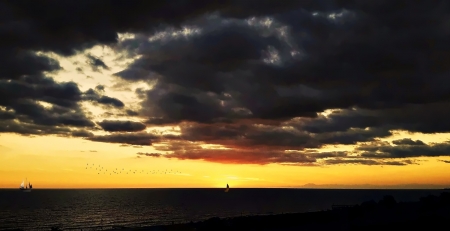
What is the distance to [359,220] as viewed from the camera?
194ft

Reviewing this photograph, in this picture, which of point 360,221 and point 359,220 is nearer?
point 360,221

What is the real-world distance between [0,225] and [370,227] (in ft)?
409

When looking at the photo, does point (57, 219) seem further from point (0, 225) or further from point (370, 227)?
point (370, 227)

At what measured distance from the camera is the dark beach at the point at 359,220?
43.8 meters

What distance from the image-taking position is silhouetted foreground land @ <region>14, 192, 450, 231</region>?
43.4 meters

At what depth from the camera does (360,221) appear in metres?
57.3

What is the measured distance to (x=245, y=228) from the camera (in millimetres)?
59344

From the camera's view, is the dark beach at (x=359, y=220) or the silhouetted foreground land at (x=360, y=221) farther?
the dark beach at (x=359, y=220)

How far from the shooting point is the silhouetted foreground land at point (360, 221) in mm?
43378

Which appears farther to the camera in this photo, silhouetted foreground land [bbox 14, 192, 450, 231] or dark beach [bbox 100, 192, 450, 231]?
dark beach [bbox 100, 192, 450, 231]

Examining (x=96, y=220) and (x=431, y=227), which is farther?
(x=96, y=220)

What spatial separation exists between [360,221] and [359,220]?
72.0 inches

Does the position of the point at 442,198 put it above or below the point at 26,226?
above

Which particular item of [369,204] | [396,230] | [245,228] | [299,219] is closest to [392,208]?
[369,204]
